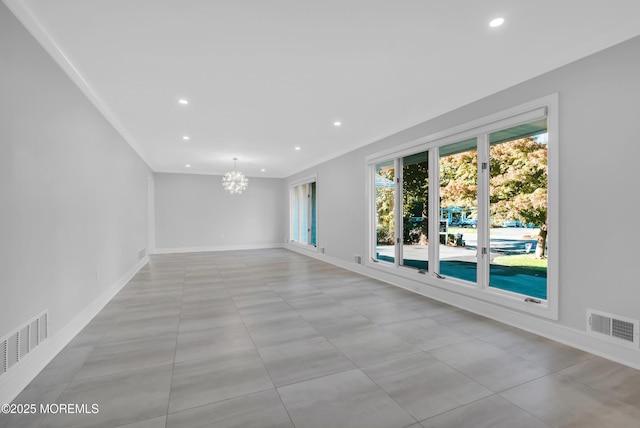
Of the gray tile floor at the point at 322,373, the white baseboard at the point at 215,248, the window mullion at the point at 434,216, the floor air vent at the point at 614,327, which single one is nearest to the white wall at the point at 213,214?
the white baseboard at the point at 215,248

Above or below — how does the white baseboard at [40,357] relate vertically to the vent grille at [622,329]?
below

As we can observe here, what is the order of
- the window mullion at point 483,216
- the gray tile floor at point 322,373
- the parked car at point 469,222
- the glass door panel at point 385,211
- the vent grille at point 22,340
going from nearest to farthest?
the gray tile floor at point 322,373 < the vent grille at point 22,340 < the window mullion at point 483,216 < the parked car at point 469,222 < the glass door panel at point 385,211

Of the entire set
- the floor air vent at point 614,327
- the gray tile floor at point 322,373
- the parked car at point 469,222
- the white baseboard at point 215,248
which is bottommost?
the gray tile floor at point 322,373

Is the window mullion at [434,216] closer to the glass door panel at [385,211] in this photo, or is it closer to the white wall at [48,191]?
the glass door panel at [385,211]

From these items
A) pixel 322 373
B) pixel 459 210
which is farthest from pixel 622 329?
pixel 322 373

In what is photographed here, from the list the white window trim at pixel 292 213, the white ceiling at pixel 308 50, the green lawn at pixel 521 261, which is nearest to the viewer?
the white ceiling at pixel 308 50

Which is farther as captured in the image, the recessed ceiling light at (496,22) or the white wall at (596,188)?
the white wall at (596,188)

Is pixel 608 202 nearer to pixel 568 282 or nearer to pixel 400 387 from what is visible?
pixel 568 282

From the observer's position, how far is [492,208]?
3547 mm

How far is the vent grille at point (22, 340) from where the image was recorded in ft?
6.20

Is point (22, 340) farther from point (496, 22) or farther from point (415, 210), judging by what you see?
point (415, 210)

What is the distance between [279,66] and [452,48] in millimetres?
1621

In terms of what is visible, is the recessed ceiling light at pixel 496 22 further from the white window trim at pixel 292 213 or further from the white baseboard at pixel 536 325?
the white window trim at pixel 292 213

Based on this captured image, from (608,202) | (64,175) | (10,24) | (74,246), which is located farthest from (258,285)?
(608,202)
